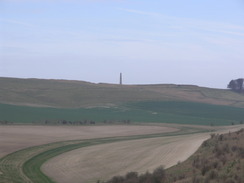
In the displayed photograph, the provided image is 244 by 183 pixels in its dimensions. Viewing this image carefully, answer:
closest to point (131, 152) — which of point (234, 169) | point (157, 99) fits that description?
point (234, 169)

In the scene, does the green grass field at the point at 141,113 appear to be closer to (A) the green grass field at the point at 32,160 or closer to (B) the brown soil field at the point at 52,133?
(B) the brown soil field at the point at 52,133

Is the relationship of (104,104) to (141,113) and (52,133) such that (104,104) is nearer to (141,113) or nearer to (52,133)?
(141,113)

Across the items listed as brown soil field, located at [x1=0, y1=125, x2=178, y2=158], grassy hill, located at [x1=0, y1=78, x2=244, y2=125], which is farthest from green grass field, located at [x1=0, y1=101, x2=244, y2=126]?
brown soil field, located at [x1=0, y1=125, x2=178, y2=158]

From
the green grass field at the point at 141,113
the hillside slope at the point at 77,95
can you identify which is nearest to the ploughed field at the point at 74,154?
the green grass field at the point at 141,113

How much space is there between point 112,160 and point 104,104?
56849 mm

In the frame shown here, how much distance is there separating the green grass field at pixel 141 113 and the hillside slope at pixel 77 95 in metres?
6.27

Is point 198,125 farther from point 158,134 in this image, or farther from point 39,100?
point 39,100

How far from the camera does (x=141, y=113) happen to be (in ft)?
274

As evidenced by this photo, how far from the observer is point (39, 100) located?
9356 centimetres

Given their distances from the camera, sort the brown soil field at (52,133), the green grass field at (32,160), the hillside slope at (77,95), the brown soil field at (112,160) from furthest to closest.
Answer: the hillside slope at (77,95) < the brown soil field at (52,133) < the brown soil field at (112,160) < the green grass field at (32,160)

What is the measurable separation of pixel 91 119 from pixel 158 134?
1427 centimetres

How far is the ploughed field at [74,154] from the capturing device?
3039 centimetres

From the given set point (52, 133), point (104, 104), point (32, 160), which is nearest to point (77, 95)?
point (104, 104)

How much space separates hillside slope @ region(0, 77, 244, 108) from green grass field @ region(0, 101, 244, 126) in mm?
6266
